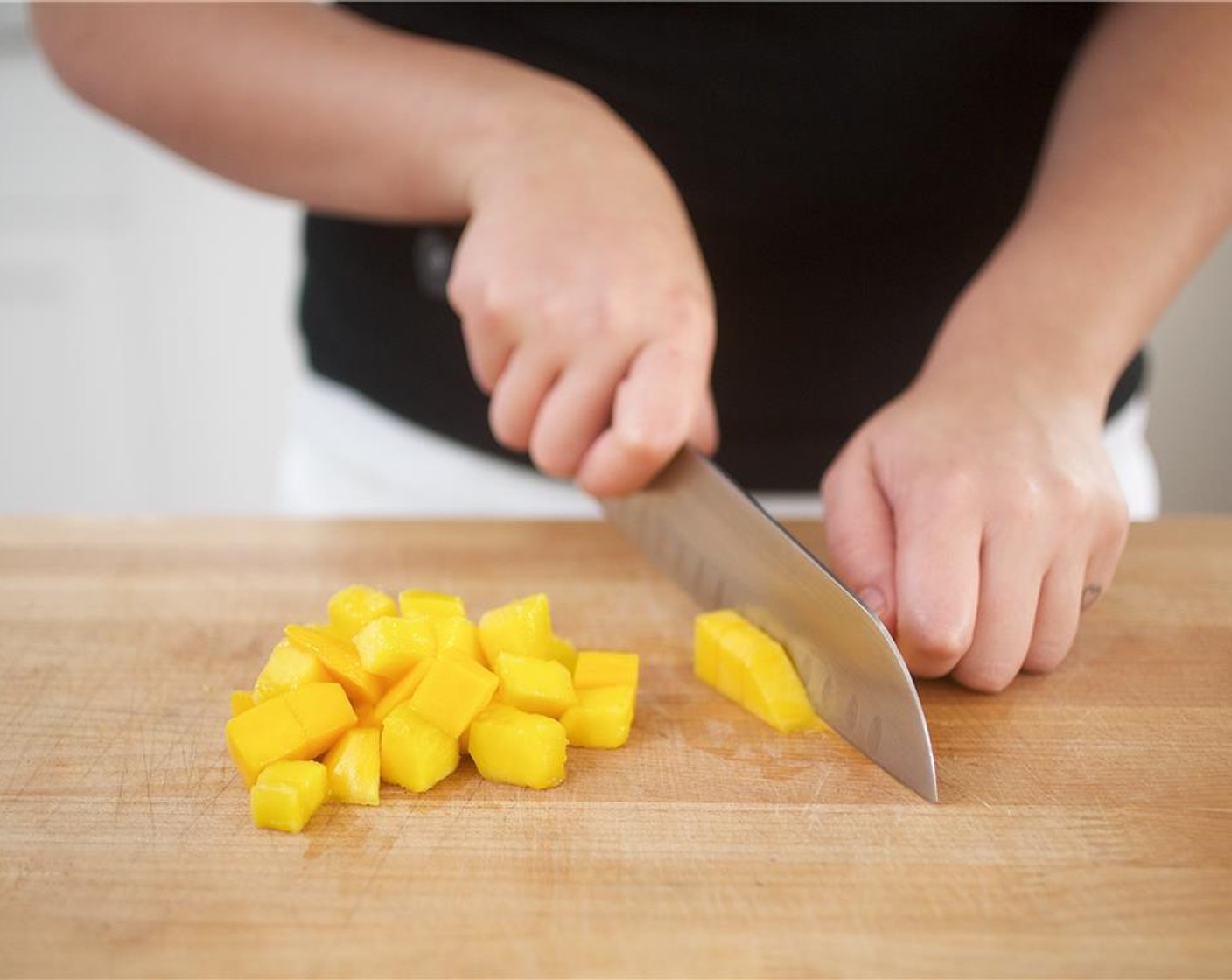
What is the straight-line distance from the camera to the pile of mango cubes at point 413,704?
2.96 ft

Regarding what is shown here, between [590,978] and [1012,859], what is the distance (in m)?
0.30

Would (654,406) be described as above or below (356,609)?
above

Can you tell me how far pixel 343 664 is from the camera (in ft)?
3.18

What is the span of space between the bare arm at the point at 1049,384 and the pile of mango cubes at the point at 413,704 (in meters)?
0.26

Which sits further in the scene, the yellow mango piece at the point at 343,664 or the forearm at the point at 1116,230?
the forearm at the point at 1116,230

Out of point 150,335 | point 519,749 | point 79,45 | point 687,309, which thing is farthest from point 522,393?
point 150,335

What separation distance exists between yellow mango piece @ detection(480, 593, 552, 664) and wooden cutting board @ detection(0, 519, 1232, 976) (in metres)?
0.11

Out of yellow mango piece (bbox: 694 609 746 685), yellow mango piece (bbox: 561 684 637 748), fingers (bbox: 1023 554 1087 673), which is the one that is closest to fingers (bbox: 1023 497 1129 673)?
fingers (bbox: 1023 554 1087 673)

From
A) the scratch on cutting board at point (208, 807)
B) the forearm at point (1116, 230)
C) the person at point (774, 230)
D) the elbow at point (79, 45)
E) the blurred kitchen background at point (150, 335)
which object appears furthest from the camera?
the blurred kitchen background at point (150, 335)

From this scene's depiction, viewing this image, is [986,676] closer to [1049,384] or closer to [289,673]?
[1049,384]

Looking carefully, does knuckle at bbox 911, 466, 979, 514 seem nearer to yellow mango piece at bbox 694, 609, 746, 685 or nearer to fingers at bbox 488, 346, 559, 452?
yellow mango piece at bbox 694, 609, 746, 685

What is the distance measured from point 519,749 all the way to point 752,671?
21 centimetres

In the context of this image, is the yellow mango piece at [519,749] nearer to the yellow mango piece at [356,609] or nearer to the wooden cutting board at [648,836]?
the wooden cutting board at [648,836]

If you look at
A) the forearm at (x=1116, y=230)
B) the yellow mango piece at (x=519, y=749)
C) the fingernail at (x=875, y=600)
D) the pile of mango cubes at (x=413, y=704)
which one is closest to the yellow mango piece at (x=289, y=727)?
the pile of mango cubes at (x=413, y=704)
